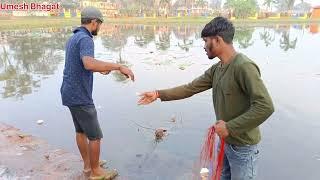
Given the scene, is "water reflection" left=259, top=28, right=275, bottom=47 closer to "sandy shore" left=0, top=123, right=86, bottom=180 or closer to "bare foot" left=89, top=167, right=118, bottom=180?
"sandy shore" left=0, top=123, right=86, bottom=180

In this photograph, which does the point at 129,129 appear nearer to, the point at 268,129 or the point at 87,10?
the point at 268,129

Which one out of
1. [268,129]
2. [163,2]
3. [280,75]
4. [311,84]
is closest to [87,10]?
[268,129]

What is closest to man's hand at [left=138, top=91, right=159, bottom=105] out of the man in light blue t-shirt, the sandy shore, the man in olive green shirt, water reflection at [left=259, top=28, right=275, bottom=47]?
the man in light blue t-shirt

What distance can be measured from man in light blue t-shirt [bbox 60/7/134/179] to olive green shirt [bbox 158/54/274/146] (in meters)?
1.41

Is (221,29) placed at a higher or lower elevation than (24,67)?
higher

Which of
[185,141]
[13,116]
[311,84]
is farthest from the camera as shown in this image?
[311,84]

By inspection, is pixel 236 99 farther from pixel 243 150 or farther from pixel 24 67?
pixel 24 67

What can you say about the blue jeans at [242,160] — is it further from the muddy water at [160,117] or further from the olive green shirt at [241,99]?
the muddy water at [160,117]

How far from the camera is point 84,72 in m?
4.18

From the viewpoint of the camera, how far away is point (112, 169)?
5.16 m

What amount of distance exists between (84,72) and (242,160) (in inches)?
86.8

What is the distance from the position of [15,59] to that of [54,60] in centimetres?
195

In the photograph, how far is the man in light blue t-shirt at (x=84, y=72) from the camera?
394cm

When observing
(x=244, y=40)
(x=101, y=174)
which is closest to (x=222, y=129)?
(x=101, y=174)
